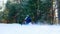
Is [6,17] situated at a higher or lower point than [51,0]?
lower

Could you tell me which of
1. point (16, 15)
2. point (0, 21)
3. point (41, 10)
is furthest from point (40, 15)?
point (0, 21)

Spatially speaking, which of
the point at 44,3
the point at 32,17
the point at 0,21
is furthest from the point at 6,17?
the point at 44,3

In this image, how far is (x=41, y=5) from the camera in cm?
78

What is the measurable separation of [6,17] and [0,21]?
1.9 inches

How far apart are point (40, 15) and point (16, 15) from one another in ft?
0.55

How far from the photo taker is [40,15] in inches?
30.7

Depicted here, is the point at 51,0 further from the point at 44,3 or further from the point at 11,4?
the point at 11,4

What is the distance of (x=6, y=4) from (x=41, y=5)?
249 millimetres

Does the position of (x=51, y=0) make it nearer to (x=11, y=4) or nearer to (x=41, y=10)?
(x=41, y=10)
